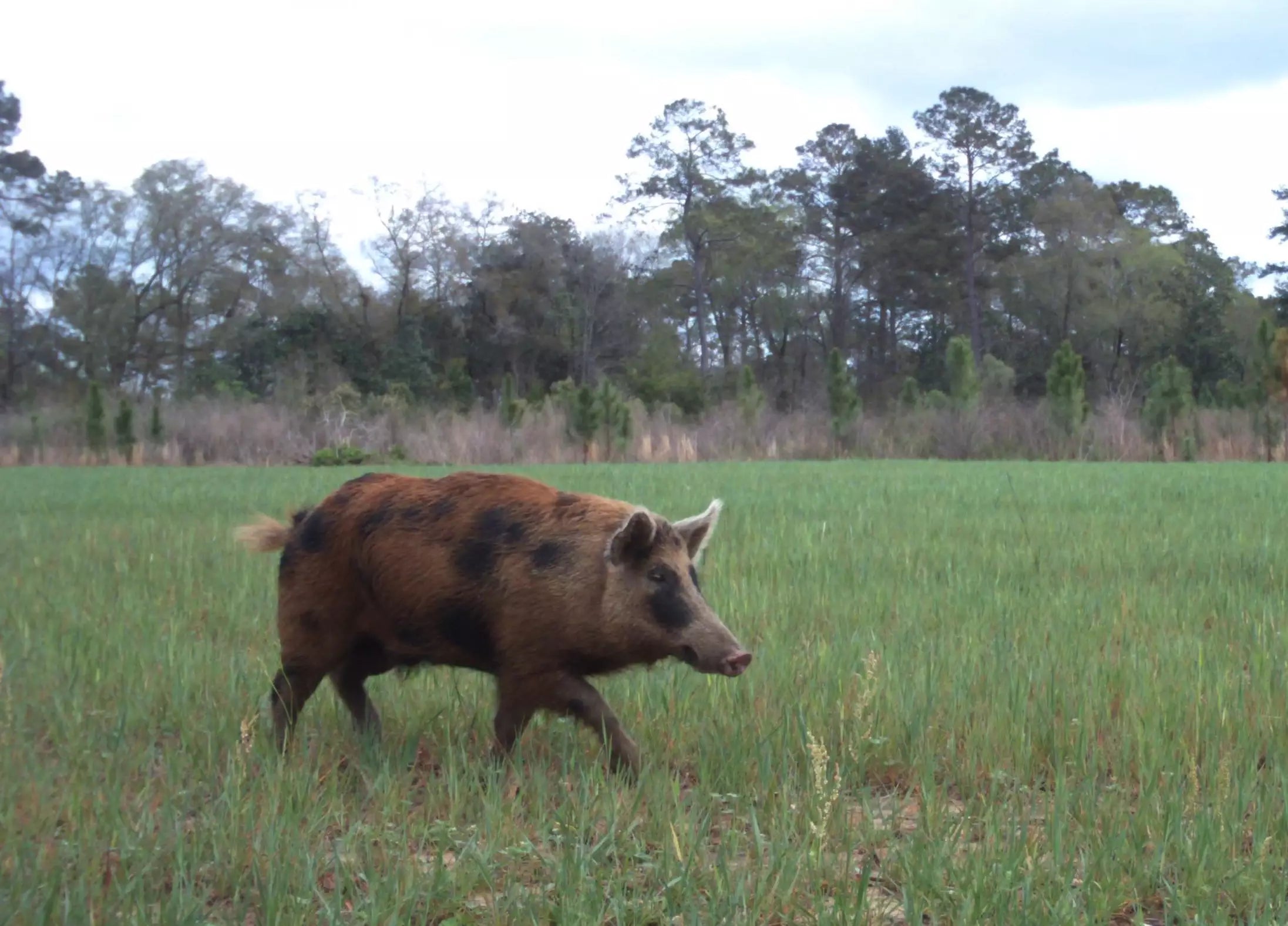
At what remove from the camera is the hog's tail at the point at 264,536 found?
457 cm

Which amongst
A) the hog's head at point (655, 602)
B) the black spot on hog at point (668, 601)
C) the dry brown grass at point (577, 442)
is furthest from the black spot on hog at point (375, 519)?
the dry brown grass at point (577, 442)

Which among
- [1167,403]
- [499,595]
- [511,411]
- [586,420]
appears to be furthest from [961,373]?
[499,595]

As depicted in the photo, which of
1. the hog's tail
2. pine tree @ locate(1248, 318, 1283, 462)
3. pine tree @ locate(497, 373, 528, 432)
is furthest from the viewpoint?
pine tree @ locate(497, 373, 528, 432)

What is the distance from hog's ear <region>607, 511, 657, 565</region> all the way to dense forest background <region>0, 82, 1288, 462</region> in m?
30.7

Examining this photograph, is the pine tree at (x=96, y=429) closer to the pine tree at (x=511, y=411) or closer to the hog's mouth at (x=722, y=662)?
the pine tree at (x=511, y=411)

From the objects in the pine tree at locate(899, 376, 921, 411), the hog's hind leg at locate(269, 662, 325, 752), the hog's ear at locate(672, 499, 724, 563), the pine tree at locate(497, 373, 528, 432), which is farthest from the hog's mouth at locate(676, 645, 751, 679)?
the pine tree at locate(899, 376, 921, 411)

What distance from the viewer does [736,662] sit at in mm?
3670

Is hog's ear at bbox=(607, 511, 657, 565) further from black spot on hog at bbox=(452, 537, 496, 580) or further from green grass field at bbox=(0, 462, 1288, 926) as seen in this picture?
green grass field at bbox=(0, 462, 1288, 926)

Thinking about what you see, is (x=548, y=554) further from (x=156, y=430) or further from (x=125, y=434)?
(x=156, y=430)

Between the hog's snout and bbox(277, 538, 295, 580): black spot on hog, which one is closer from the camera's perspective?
the hog's snout

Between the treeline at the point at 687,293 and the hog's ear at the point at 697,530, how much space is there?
36.5 m

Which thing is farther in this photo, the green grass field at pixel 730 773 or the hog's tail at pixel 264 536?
the hog's tail at pixel 264 536

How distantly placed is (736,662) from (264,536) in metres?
2.01

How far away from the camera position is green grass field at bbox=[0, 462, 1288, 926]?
2846 millimetres
